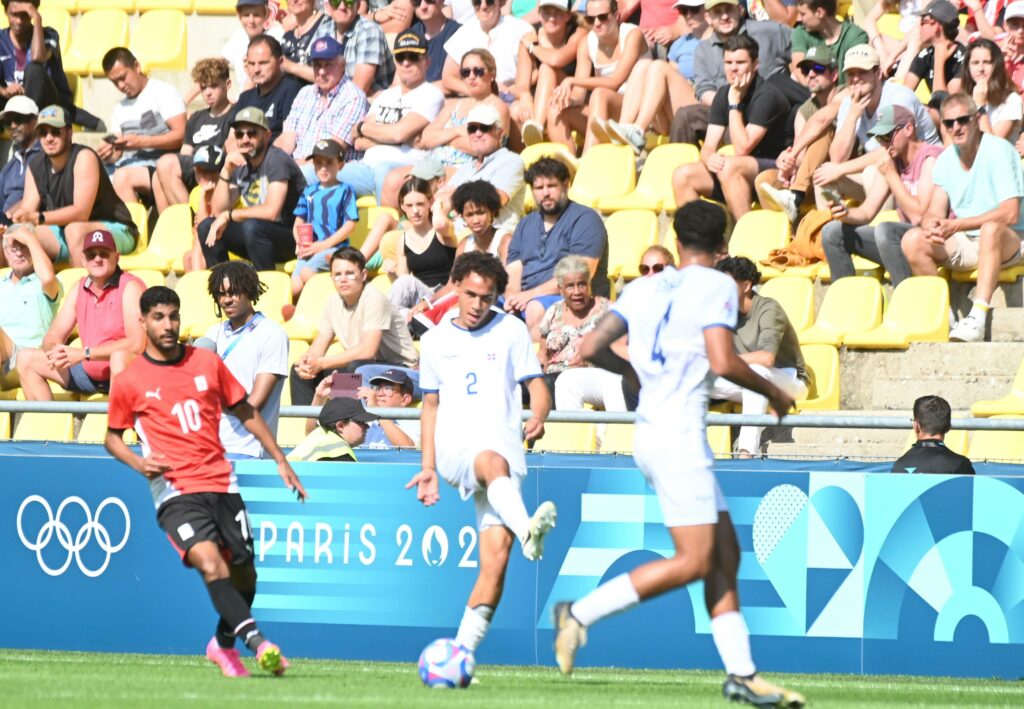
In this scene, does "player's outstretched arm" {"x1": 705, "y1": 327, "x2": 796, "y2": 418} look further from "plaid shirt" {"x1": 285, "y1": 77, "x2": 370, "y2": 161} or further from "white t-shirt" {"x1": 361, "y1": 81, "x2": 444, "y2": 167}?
"plaid shirt" {"x1": 285, "y1": 77, "x2": 370, "y2": 161}

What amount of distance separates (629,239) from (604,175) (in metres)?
1.12

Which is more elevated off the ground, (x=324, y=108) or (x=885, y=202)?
(x=324, y=108)

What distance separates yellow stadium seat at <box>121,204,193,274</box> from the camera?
54.3ft

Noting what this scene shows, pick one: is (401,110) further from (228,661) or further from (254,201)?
(228,661)

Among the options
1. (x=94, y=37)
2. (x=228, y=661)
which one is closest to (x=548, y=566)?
(x=228, y=661)

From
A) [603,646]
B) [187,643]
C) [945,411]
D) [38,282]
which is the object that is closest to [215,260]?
[38,282]

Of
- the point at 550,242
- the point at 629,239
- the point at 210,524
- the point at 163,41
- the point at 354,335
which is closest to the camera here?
the point at 210,524

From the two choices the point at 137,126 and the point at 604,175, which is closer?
the point at 604,175

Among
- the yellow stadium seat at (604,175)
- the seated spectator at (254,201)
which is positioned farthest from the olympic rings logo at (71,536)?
the yellow stadium seat at (604,175)

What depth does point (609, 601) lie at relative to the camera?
749cm

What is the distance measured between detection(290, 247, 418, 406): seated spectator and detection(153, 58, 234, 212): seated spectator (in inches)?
150

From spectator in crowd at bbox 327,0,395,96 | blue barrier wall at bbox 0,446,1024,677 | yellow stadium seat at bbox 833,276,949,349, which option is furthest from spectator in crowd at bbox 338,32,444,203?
blue barrier wall at bbox 0,446,1024,677

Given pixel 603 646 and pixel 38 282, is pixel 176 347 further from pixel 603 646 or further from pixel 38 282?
pixel 38 282

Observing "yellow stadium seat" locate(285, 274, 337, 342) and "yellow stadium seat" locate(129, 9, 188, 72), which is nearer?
"yellow stadium seat" locate(285, 274, 337, 342)
